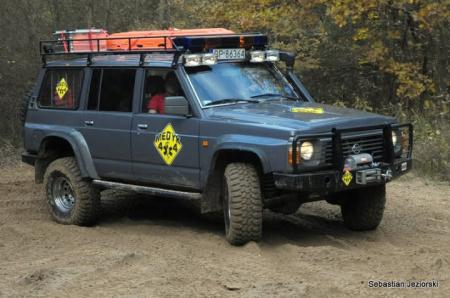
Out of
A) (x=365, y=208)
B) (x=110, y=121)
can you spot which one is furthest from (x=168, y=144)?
(x=365, y=208)

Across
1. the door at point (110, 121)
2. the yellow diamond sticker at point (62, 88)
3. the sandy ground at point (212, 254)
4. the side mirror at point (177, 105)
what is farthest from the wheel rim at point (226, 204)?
the yellow diamond sticker at point (62, 88)

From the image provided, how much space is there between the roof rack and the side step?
1.31 m

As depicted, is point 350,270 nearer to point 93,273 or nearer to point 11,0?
point 93,273

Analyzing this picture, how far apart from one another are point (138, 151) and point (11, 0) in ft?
29.9

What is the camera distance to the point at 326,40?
1478cm

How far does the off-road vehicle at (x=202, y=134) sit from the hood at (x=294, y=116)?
2cm

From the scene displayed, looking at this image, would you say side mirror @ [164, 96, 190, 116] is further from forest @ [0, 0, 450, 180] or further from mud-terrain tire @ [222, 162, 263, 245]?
forest @ [0, 0, 450, 180]

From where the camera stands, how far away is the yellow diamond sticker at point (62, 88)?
815 centimetres

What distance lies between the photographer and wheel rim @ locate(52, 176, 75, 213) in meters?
8.09

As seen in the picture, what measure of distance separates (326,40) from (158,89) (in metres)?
8.26

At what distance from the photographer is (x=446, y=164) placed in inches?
397

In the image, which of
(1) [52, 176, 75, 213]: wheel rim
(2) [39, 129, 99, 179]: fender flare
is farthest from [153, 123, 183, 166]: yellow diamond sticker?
(1) [52, 176, 75, 213]: wheel rim

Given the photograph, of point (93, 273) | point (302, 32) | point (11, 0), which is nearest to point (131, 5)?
point (11, 0)

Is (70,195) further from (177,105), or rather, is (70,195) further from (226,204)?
(226,204)
